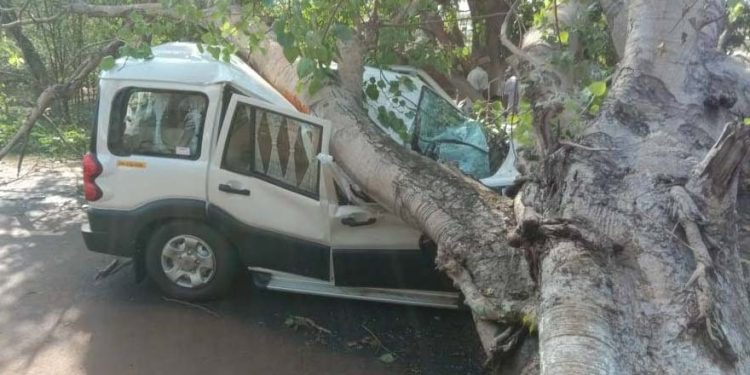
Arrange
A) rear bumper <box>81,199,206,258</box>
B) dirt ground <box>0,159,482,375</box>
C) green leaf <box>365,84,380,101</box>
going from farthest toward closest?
green leaf <box>365,84,380,101</box> < rear bumper <box>81,199,206,258</box> < dirt ground <box>0,159,482,375</box>

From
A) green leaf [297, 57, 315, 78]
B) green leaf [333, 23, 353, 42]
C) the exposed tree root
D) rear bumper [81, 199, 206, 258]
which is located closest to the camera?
the exposed tree root

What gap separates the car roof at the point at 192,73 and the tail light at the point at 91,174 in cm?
62

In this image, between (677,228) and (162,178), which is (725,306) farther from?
(162,178)

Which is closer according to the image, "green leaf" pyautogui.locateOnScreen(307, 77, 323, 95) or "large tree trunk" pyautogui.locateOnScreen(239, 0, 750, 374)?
"large tree trunk" pyautogui.locateOnScreen(239, 0, 750, 374)

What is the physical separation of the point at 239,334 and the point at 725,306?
11.1ft

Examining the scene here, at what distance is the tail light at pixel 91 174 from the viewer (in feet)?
17.3

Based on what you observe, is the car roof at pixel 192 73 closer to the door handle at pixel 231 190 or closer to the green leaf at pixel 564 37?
the door handle at pixel 231 190

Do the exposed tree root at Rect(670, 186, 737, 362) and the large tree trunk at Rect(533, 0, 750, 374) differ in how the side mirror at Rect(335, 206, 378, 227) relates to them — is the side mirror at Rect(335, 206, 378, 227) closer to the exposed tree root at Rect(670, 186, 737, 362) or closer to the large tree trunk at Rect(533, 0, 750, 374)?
A: the large tree trunk at Rect(533, 0, 750, 374)

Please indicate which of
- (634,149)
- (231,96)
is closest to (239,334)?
(231,96)

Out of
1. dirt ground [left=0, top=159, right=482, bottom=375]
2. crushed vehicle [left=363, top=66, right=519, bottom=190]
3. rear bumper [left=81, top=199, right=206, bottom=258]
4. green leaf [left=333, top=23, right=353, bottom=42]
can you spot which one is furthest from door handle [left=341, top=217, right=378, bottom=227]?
green leaf [left=333, top=23, right=353, bottom=42]

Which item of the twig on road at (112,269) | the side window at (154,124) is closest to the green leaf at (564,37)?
the side window at (154,124)

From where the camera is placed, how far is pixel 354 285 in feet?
16.7

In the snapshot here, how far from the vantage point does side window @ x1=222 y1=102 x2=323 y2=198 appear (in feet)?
16.6

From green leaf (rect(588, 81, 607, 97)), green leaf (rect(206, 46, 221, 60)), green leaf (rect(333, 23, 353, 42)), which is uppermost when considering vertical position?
green leaf (rect(333, 23, 353, 42))
